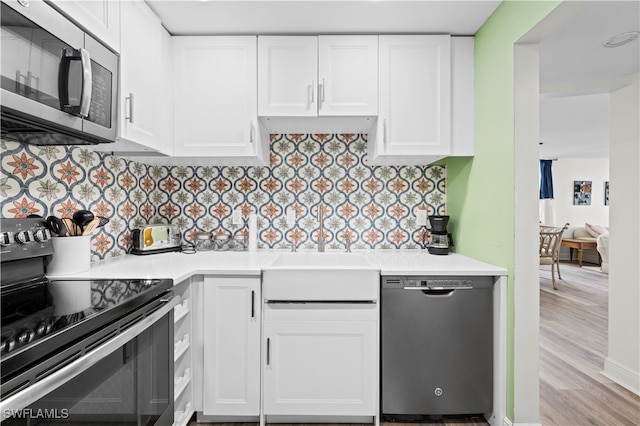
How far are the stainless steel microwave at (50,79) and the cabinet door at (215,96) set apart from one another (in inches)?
24.3

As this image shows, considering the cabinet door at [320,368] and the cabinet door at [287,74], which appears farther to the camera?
the cabinet door at [287,74]

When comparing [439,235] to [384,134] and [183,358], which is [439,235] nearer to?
[384,134]

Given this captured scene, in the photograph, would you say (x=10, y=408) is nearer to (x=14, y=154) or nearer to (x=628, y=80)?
(x=14, y=154)

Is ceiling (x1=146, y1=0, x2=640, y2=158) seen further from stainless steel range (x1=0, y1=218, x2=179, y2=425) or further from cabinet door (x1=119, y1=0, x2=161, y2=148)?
stainless steel range (x1=0, y1=218, x2=179, y2=425)

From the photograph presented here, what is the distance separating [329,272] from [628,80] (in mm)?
2552

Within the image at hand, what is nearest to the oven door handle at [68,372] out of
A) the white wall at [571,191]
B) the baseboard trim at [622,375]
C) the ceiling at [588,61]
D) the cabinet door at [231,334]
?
the cabinet door at [231,334]

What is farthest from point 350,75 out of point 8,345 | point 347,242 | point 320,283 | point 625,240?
point 625,240

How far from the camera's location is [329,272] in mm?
1722

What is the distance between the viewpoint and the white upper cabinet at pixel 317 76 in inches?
79.1

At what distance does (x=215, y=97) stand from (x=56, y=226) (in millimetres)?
1082

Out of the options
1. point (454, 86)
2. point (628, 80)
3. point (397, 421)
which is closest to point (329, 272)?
point (397, 421)

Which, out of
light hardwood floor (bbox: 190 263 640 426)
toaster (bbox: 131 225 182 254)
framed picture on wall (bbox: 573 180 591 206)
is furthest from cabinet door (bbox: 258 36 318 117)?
framed picture on wall (bbox: 573 180 591 206)

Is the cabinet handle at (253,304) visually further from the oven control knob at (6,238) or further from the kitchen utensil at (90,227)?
the oven control knob at (6,238)

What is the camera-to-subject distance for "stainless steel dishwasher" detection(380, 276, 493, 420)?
174cm
